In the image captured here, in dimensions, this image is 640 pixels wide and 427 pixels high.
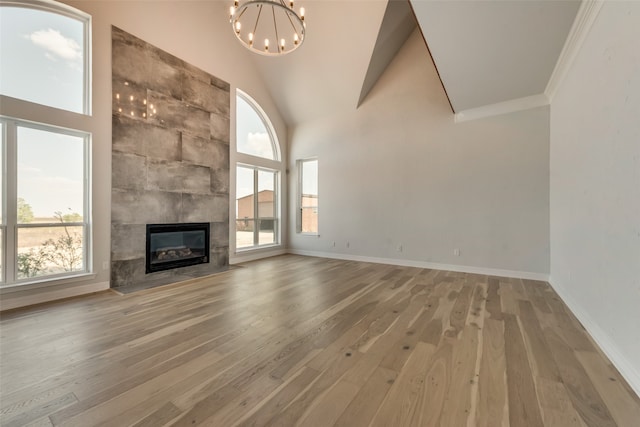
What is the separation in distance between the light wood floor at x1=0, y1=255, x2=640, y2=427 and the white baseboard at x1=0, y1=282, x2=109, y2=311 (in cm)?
26

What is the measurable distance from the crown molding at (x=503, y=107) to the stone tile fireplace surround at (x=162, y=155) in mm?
4649

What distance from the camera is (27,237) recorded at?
3.29 metres

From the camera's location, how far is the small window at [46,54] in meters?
3.18

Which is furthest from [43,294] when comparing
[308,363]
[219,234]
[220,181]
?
[308,363]

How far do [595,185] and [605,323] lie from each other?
1183mm

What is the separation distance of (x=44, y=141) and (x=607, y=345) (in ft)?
20.7

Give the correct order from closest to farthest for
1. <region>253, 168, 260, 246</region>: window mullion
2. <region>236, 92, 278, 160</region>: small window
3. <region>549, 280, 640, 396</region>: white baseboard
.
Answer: <region>549, 280, 640, 396</region>: white baseboard → <region>236, 92, 278, 160</region>: small window → <region>253, 168, 260, 246</region>: window mullion

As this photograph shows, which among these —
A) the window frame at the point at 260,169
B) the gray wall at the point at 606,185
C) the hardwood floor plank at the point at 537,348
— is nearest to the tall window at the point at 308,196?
the window frame at the point at 260,169

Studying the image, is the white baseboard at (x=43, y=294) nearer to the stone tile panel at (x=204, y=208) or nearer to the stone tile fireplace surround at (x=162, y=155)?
the stone tile fireplace surround at (x=162, y=155)

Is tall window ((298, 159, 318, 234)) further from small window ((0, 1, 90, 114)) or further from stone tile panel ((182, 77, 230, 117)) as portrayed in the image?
small window ((0, 1, 90, 114))

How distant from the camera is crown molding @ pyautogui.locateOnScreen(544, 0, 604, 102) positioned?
2.43 m

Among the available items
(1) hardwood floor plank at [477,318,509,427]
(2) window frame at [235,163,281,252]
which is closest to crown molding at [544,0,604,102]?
(1) hardwood floor plank at [477,318,509,427]

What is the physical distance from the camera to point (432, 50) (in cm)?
339

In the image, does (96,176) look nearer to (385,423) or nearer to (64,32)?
(64,32)
